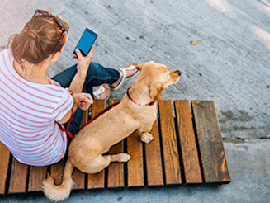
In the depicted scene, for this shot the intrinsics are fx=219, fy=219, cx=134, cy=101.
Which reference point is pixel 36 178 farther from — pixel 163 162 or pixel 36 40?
pixel 36 40

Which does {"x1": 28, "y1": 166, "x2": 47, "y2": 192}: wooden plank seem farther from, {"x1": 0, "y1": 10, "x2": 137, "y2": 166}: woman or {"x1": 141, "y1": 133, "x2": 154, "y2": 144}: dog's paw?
{"x1": 141, "y1": 133, "x2": 154, "y2": 144}: dog's paw

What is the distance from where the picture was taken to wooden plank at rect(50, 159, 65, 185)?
6.75 ft

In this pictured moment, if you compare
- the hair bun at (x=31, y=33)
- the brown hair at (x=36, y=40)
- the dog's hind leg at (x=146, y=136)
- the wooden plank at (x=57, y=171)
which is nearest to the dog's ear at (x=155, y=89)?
the dog's hind leg at (x=146, y=136)

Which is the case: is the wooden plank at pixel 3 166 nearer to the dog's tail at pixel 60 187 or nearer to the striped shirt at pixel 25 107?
the dog's tail at pixel 60 187

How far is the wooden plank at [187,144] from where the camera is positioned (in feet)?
7.11

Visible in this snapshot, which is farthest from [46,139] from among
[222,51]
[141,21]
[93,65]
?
[222,51]

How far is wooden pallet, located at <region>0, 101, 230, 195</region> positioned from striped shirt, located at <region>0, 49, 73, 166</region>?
66 cm

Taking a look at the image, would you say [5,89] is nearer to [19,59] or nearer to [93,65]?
[19,59]

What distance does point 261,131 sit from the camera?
9.24ft

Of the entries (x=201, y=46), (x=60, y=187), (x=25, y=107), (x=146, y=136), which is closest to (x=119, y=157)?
(x=146, y=136)

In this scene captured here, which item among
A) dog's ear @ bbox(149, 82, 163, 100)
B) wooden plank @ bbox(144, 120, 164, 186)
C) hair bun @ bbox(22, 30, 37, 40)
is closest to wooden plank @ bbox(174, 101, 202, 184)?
wooden plank @ bbox(144, 120, 164, 186)

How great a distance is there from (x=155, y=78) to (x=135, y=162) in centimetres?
88

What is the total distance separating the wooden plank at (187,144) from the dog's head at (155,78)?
59 cm

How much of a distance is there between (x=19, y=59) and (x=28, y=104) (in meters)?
0.27
